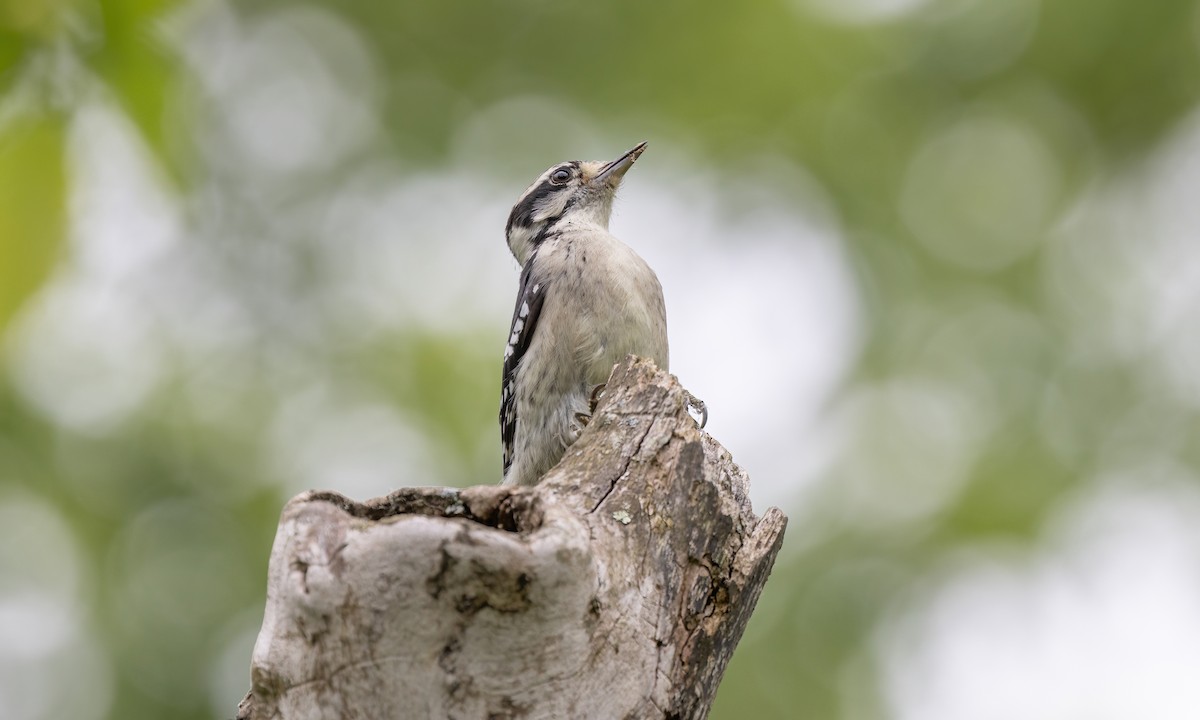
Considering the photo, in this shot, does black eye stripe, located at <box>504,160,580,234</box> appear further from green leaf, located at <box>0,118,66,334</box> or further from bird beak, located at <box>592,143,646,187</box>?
green leaf, located at <box>0,118,66,334</box>

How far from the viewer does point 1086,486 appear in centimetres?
905

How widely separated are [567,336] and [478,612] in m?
3.08

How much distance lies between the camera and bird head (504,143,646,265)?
294 inches

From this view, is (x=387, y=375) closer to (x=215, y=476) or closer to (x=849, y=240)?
(x=215, y=476)

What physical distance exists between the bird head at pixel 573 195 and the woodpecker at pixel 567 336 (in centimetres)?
45

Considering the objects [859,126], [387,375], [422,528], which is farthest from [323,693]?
[859,126]

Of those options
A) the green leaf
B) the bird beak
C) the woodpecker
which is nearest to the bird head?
the bird beak

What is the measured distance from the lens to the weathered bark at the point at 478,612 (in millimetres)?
3236

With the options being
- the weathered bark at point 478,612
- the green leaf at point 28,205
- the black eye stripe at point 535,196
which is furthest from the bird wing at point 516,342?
the weathered bark at point 478,612

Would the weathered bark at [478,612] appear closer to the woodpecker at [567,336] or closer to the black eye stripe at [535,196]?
the woodpecker at [567,336]

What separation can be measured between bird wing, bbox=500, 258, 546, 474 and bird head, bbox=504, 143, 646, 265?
66 centimetres

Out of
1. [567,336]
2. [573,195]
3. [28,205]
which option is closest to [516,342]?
[567,336]

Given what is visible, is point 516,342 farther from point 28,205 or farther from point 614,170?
point 28,205

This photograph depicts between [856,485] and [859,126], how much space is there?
2964 millimetres
